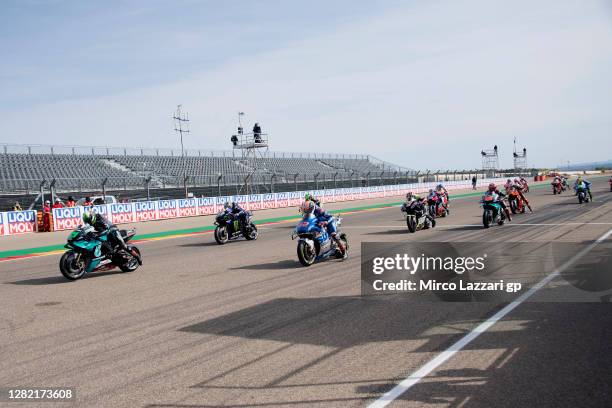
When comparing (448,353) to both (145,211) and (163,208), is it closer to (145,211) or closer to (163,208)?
(145,211)

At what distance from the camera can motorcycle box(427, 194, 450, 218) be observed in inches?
846

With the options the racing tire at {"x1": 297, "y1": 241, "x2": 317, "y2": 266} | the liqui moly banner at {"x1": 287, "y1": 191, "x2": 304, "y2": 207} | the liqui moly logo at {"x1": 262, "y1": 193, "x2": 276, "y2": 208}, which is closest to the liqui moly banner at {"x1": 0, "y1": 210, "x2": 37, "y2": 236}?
Answer: the liqui moly logo at {"x1": 262, "y1": 193, "x2": 276, "y2": 208}

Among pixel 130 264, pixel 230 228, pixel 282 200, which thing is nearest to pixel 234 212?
pixel 230 228

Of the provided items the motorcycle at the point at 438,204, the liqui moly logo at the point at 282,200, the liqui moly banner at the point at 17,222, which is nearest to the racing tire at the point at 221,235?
the motorcycle at the point at 438,204

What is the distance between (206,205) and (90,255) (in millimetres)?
20861

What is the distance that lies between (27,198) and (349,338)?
2749 centimetres

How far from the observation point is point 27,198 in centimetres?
2897

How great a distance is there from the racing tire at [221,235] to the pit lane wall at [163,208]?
332cm

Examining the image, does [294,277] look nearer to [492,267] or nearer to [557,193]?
[492,267]

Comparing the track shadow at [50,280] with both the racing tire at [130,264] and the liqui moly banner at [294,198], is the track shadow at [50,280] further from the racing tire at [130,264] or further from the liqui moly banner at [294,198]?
the liqui moly banner at [294,198]

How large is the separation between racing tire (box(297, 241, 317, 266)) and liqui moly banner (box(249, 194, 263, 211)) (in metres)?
23.4

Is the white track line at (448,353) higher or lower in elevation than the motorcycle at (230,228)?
lower

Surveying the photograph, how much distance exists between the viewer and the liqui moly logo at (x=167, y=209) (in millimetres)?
28594

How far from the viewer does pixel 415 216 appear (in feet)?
58.0
